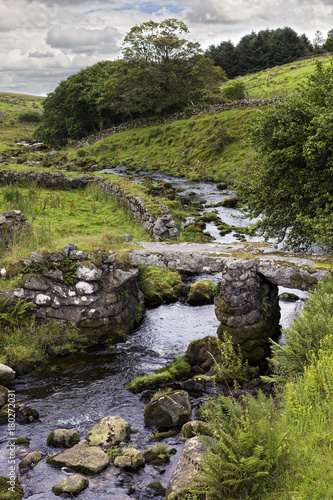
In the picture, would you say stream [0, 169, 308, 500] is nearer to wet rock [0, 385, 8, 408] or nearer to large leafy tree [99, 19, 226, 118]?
wet rock [0, 385, 8, 408]

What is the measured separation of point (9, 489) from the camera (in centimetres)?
667

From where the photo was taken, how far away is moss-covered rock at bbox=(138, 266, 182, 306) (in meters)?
14.9

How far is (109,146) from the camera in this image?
51500 mm

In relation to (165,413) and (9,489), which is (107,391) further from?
(9,489)

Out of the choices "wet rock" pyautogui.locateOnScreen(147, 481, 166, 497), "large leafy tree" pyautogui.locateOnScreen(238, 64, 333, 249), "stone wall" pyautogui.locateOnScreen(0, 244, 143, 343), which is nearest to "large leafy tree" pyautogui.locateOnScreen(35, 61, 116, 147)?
"large leafy tree" pyautogui.locateOnScreen(238, 64, 333, 249)

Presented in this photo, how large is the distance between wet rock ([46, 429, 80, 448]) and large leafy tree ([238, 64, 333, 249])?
8132 millimetres

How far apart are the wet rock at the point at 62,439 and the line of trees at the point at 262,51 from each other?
281ft

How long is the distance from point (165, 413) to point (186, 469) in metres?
2.78

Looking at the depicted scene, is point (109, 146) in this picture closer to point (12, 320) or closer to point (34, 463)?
point (12, 320)

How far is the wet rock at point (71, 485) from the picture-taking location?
6.81m

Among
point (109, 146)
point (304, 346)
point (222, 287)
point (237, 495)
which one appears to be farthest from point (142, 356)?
point (109, 146)

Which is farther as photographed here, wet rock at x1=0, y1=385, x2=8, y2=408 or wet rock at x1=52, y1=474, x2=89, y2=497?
wet rock at x1=0, y1=385, x2=8, y2=408

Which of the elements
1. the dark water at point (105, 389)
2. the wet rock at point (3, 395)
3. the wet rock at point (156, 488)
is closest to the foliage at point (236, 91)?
the dark water at point (105, 389)

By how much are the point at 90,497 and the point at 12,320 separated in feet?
19.8
